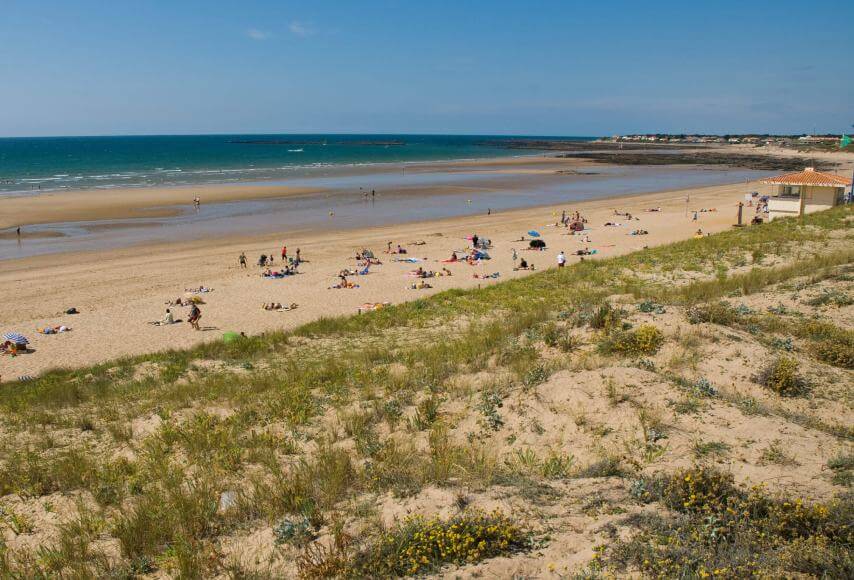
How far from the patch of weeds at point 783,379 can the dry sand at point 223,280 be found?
12.9 m

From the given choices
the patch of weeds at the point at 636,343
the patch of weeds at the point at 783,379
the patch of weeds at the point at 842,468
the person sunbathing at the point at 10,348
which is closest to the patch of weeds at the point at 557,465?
the patch of weeds at the point at 842,468

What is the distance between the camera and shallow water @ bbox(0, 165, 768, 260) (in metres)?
32.8

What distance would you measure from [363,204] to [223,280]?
2385 centimetres

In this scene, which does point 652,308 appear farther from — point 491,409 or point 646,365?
point 491,409

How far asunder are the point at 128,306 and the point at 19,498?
576 inches

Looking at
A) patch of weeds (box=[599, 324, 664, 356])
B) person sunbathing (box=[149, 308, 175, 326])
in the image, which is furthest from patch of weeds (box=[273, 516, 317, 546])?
person sunbathing (box=[149, 308, 175, 326])

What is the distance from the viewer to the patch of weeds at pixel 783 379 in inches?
302

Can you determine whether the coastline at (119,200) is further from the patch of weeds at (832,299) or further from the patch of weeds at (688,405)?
the patch of weeds at (688,405)

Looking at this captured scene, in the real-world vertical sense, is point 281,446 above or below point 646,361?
below

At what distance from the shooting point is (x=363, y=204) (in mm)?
45812

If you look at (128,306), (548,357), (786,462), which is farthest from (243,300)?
(786,462)

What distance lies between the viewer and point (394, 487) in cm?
569

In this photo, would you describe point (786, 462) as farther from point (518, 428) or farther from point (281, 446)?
point (281, 446)

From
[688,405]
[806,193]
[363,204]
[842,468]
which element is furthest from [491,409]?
[363,204]
